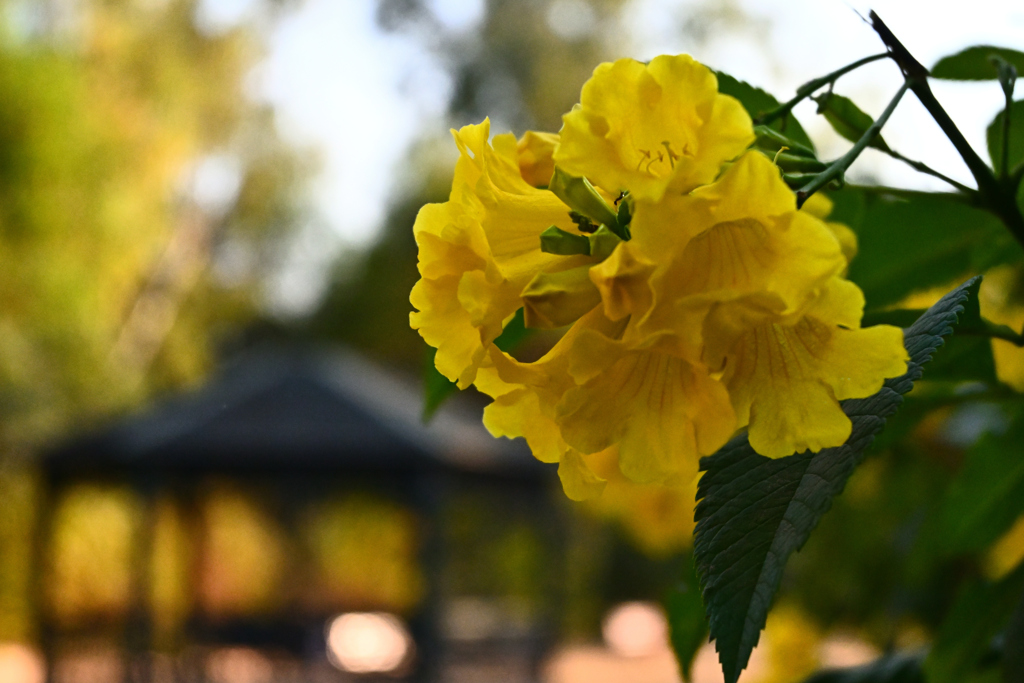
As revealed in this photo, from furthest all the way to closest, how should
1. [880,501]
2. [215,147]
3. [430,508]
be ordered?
[215,147] < [430,508] < [880,501]

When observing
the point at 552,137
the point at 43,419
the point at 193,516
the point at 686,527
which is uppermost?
the point at 43,419

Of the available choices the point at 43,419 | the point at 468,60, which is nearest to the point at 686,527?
the point at 43,419

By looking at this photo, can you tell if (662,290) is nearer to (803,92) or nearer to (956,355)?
(803,92)

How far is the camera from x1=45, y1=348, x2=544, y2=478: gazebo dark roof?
217 inches

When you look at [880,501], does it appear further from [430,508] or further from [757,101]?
[430,508]

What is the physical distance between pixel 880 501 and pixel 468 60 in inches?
366

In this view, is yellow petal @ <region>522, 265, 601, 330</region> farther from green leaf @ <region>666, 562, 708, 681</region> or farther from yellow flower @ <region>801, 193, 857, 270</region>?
green leaf @ <region>666, 562, 708, 681</region>

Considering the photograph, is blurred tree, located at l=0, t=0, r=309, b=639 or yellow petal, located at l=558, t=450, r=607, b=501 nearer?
yellow petal, located at l=558, t=450, r=607, b=501

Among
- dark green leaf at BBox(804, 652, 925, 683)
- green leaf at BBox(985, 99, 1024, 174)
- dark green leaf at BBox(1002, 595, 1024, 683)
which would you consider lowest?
dark green leaf at BBox(1002, 595, 1024, 683)

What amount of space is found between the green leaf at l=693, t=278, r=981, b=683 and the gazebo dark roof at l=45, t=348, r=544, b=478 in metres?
5.29

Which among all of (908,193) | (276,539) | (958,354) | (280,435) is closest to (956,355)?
(958,354)

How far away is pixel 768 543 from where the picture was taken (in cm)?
25

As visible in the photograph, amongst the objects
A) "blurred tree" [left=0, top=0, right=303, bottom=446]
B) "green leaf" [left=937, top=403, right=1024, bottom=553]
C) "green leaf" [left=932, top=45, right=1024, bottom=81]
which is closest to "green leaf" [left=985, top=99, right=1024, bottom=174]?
"green leaf" [left=932, top=45, right=1024, bottom=81]

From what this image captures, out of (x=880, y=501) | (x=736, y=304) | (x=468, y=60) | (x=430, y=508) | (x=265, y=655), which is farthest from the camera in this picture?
(x=468, y=60)
